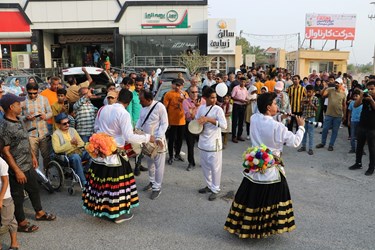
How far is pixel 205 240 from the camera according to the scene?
14.5ft

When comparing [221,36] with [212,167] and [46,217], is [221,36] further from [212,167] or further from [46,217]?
[46,217]

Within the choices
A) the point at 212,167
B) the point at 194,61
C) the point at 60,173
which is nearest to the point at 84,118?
the point at 60,173

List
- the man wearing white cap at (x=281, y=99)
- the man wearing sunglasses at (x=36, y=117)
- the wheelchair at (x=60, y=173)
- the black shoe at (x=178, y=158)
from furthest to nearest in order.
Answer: the man wearing white cap at (x=281, y=99), the black shoe at (x=178, y=158), the man wearing sunglasses at (x=36, y=117), the wheelchair at (x=60, y=173)

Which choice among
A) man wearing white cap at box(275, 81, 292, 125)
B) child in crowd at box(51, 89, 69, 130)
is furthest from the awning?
man wearing white cap at box(275, 81, 292, 125)

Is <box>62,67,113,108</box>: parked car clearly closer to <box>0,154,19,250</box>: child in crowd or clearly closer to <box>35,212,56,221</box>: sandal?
<box>35,212,56,221</box>: sandal

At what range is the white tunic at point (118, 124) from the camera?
4.69m

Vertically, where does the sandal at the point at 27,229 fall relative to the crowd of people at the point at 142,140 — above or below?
below

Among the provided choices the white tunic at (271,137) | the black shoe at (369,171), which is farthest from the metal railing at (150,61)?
the white tunic at (271,137)

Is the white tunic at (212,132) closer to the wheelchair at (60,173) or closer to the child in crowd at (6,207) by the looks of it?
the wheelchair at (60,173)

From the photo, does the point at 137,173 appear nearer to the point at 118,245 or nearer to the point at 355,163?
the point at 118,245

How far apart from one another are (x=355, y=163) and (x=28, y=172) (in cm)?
652

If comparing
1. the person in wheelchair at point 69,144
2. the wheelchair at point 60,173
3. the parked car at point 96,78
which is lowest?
the wheelchair at point 60,173

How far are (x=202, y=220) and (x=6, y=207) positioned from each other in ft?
8.32

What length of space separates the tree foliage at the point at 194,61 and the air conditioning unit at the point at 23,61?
13.5 meters
